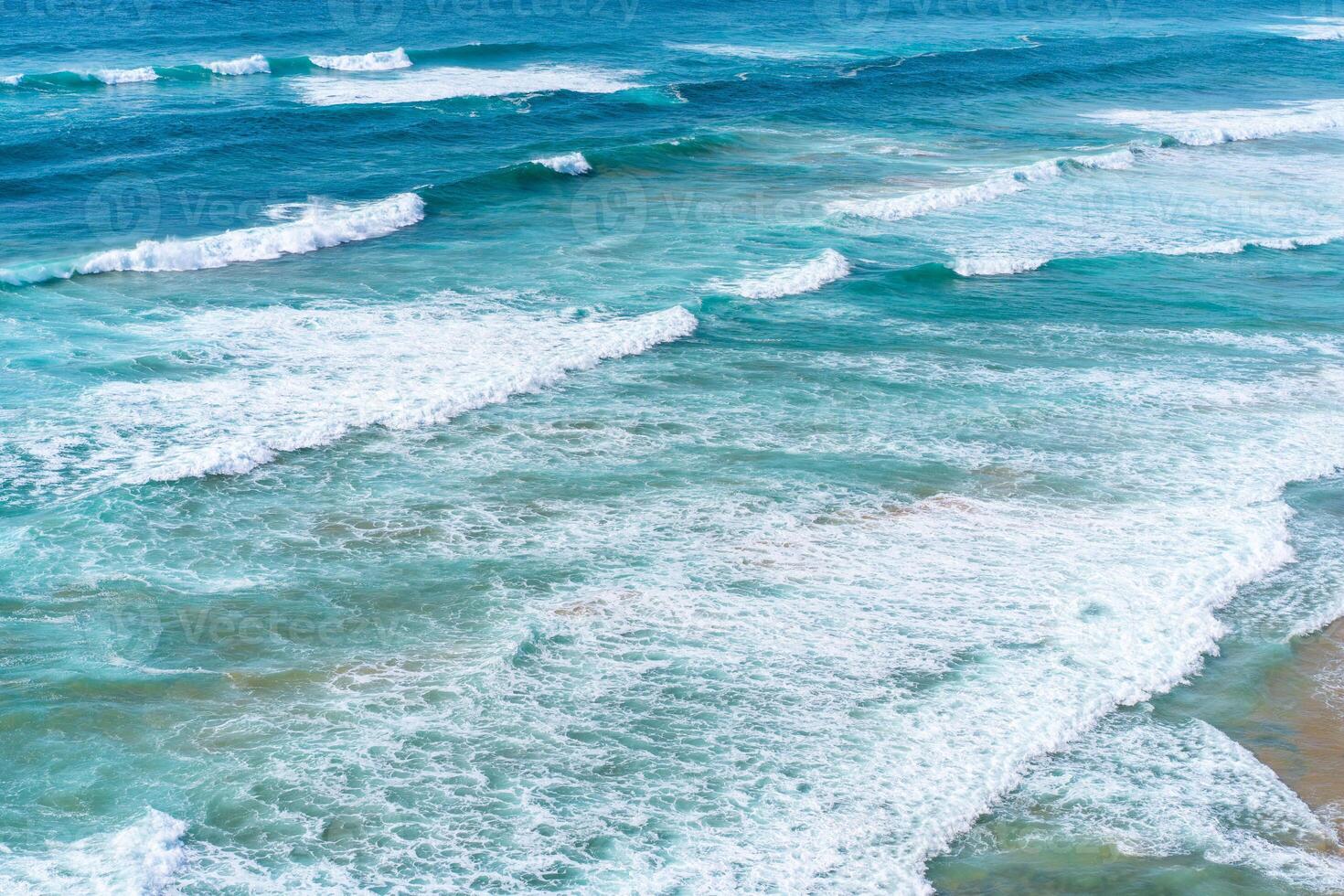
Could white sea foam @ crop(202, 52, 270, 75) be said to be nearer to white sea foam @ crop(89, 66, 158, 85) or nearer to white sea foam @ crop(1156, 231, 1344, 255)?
white sea foam @ crop(89, 66, 158, 85)

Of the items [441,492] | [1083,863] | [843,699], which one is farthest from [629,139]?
[1083,863]

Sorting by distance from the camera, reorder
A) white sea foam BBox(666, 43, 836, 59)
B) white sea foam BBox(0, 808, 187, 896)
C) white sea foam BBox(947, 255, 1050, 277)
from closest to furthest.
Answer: white sea foam BBox(0, 808, 187, 896)
white sea foam BBox(947, 255, 1050, 277)
white sea foam BBox(666, 43, 836, 59)

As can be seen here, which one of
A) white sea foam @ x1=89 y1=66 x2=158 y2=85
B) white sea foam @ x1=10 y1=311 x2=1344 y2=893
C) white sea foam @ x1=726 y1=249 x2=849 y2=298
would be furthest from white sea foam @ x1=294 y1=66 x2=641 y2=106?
white sea foam @ x1=10 y1=311 x2=1344 y2=893

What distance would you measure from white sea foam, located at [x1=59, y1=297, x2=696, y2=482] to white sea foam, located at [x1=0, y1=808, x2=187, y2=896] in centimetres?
574

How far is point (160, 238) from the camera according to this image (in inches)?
871

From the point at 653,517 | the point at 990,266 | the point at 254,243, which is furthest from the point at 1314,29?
the point at 653,517

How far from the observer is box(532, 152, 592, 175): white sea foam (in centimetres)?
2781

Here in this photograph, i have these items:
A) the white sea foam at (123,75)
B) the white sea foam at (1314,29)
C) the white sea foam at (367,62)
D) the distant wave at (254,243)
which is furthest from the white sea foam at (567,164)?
the white sea foam at (1314,29)

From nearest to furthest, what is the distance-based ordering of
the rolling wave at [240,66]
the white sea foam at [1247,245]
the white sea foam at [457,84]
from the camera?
1. the white sea foam at [1247,245]
2. the white sea foam at [457,84]
3. the rolling wave at [240,66]

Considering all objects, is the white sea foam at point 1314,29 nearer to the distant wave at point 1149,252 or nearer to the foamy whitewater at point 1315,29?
the foamy whitewater at point 1315,29

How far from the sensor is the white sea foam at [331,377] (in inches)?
562

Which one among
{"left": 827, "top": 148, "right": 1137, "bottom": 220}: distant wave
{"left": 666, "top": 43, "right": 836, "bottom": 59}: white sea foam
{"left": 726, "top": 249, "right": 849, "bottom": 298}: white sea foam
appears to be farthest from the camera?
{"left": 666, "top": 43, "right": 836, "bottom": 59}: white sea foam

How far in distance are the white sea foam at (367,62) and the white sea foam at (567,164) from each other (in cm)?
1418

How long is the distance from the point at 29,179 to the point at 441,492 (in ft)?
56.8
